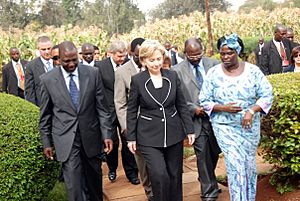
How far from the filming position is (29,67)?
22.0ft

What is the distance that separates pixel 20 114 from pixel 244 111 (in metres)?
2.22

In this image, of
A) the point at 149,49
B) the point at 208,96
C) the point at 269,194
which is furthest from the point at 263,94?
the point at 269,194

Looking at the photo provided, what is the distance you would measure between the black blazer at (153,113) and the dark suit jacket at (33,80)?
2.37 meters

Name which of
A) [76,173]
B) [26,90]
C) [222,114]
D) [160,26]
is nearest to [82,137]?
[76,173]

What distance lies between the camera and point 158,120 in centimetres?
458

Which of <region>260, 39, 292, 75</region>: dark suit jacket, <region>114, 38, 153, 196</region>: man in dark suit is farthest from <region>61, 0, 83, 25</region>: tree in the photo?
<region>114, 38, 153, 196</region>: man in dark suit

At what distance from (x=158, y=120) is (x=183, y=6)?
5444 cm

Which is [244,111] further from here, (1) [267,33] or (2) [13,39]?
(1) [267,33]

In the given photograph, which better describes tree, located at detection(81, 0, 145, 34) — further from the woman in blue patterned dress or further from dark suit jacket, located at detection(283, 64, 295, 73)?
the woman in blue patterned dress

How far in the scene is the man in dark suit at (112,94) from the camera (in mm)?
6152

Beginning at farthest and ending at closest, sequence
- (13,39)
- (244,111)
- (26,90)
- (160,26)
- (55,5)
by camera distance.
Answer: (55,5) < (160,26) < (13,39) < (26,90) < (244,111)

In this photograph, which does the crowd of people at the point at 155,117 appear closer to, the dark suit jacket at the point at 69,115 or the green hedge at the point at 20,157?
the dark suit jacket at the point at 69,115

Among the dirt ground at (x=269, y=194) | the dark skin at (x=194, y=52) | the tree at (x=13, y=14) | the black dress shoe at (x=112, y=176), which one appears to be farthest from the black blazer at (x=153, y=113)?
the tree at (x=13, y=14)

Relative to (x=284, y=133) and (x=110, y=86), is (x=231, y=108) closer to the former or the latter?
(x=284, y=133)
